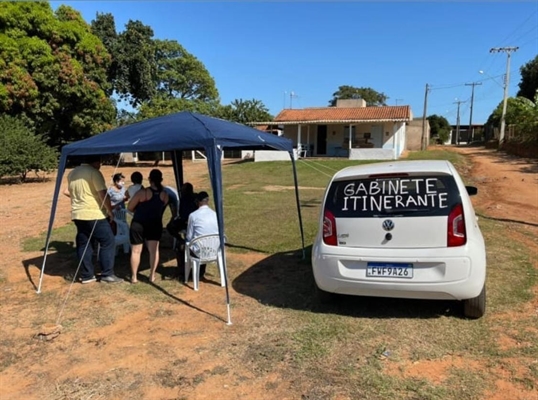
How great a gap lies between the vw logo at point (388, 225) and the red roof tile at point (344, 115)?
2794 cm

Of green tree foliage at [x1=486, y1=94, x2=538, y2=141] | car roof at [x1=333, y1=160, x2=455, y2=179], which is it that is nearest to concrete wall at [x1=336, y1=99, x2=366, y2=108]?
green tree foliage at [x1=486, y1=94, x2=538, y2=141]

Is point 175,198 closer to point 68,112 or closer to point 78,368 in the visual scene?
point 78,368

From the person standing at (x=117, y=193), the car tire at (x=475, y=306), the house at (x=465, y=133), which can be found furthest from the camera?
the house at (x=465, y=133)

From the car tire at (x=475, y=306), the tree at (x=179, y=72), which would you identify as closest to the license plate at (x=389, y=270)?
the car tire at (x=475, y=306)

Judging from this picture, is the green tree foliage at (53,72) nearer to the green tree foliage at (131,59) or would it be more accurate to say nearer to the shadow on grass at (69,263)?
the green tree foliage at (131,59)

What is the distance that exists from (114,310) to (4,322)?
112 centimetres

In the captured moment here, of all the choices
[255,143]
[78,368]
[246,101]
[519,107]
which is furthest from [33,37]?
[519,107]

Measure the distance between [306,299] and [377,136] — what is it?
96.8 ft

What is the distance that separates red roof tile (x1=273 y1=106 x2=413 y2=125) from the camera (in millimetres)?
31572

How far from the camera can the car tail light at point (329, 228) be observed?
4398 millimetres

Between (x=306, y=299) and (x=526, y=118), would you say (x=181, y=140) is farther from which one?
(x=526, y=118)

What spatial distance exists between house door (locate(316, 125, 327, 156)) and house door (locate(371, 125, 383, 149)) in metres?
3.70

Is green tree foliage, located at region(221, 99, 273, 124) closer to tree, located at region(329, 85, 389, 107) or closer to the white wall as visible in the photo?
the white wall

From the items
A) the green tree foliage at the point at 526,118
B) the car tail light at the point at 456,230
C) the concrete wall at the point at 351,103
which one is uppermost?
the concrete wall at the point at 351,103
